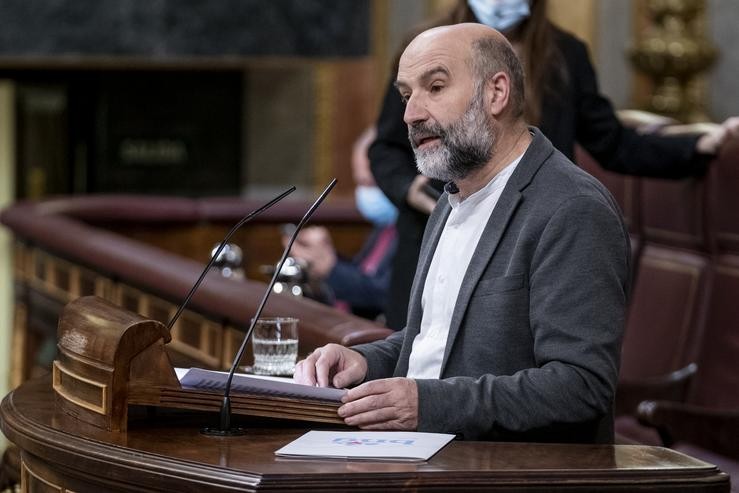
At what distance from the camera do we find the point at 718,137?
13.4 ft

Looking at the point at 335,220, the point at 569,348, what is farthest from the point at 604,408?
the point at 335,220

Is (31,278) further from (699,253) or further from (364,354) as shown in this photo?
(364,354)

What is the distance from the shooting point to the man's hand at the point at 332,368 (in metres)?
2.51

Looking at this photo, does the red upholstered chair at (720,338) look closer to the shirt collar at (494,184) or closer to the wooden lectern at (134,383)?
the shirt collar at (494,184)

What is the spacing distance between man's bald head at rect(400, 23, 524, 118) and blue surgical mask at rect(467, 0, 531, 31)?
3.55 ft

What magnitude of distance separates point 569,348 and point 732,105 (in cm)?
598

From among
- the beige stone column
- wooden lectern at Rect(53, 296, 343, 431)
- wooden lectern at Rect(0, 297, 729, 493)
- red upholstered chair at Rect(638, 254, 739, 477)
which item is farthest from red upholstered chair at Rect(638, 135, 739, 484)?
the beige stone column

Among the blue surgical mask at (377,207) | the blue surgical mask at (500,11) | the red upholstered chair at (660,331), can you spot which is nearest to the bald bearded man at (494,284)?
the blue surgical mask at (500,11)

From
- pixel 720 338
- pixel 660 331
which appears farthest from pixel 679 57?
pixel 720 338

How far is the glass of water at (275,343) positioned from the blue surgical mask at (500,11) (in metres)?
1.03

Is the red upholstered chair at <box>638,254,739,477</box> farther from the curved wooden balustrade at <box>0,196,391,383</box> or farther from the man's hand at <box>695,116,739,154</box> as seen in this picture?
the curved wooden balustrade at <box>0,196,391,383</box>

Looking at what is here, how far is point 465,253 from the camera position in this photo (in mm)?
2525

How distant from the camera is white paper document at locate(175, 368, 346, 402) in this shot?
2328 millimetres

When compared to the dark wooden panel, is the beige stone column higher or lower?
lower
